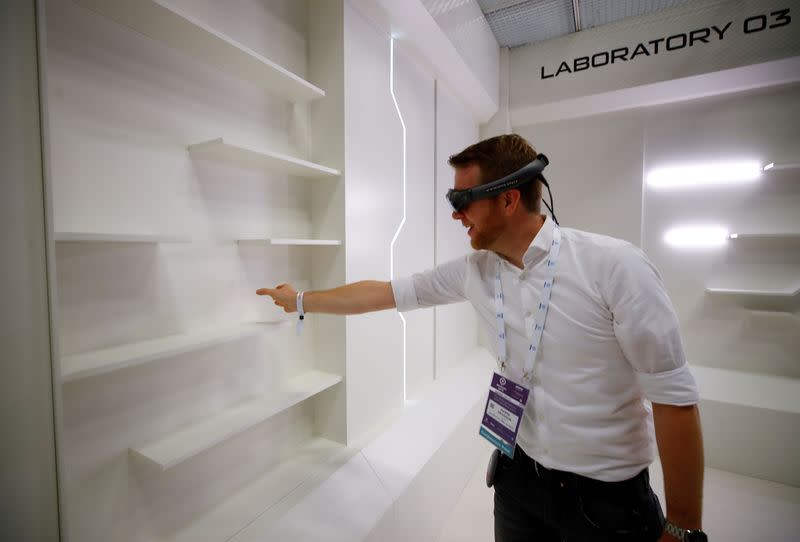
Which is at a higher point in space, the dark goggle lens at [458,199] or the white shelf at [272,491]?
the dark goggle lens at [458,199]

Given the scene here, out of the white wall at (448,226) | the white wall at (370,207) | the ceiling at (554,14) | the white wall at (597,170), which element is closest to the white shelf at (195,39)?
the white wall at (370,207)

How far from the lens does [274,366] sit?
5.81ft

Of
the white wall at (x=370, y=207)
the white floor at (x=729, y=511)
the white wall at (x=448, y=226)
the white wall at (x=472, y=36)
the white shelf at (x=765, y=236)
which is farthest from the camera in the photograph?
the white wall at (x=448, y=226)

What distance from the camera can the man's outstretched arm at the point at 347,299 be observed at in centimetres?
144

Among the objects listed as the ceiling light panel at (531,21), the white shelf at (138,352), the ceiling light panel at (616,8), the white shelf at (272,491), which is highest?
the ceiling light panel at (531,21)

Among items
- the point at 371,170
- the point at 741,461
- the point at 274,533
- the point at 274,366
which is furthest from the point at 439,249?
the point at 741,461

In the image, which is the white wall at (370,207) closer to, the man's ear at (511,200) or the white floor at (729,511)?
the white floor at (729,511)

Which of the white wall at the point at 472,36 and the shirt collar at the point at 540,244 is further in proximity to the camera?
the white wall at the point at 472,36

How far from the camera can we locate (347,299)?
1453mm

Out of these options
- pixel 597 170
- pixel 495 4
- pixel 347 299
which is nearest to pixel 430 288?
pixel 347 299

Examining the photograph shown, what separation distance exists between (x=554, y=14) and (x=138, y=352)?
12.1 feet

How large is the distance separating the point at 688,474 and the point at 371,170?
174 centimetres

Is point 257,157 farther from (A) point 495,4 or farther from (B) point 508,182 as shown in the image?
(A) point 495,4

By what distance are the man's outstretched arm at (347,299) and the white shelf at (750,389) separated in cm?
264
